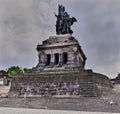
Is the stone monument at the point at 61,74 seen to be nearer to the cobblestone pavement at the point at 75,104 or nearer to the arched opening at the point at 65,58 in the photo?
the arched opening at the point at 65,58

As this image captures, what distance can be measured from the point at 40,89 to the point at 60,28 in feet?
26.9

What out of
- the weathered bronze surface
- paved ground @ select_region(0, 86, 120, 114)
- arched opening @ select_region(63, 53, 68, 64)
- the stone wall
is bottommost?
paved ground @ select_region(0, 86, 120, 114)

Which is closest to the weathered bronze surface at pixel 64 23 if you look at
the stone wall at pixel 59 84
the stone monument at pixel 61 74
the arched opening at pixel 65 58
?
the stone monument at pixel 61 74

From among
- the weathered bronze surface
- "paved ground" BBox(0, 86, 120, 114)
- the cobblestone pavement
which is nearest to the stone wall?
"paved ground" BBox(0, 86, 120, 114)

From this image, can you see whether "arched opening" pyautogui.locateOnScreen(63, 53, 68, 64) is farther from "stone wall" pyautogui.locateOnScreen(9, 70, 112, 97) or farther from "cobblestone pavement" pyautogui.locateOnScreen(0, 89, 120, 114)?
"cobblestone pavement" pyautogui.locateOnScreen(0, 89, 120, 114)

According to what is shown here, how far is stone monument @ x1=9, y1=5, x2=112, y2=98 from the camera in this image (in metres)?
21.2

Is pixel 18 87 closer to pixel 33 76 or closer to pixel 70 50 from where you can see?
pixel 33 76

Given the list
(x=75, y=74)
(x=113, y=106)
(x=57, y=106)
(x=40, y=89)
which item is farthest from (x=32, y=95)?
(x=113, y=106)

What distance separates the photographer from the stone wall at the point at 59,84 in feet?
68.7

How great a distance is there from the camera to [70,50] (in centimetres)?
2697

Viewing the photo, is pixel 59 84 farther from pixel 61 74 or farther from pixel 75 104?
pixel 75 104

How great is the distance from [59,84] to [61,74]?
2.93 feet

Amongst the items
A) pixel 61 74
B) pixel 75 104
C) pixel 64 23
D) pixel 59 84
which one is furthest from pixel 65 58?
pixel 75 104

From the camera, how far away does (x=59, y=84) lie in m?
22.0
